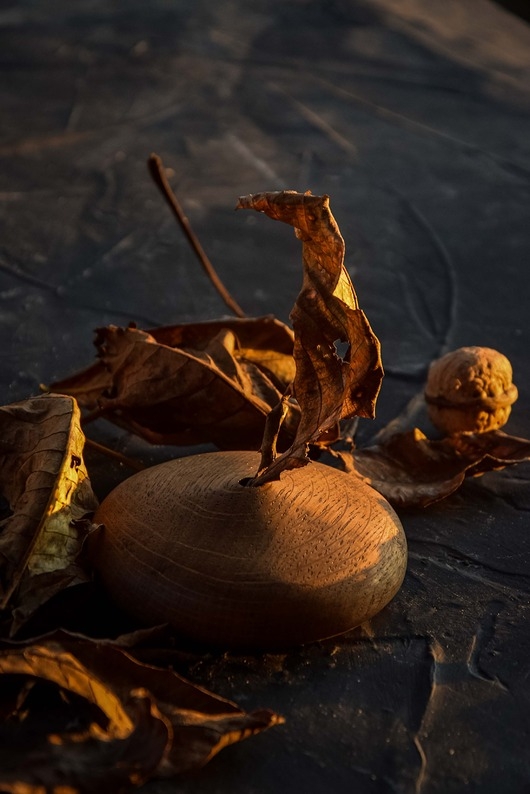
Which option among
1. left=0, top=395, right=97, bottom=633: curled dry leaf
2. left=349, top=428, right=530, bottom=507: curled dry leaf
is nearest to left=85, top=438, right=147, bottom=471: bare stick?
left=0, top=395, right=97, bottom=633: curled dry leaf

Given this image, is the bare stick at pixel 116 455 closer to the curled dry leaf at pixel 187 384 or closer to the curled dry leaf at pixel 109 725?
the curled dry leaf at pixel 187 384

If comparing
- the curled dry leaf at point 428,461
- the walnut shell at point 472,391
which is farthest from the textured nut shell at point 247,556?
the walnut shell at point 472,391

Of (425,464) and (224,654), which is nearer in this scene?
(224,654)

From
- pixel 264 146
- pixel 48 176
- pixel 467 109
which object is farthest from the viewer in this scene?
pixel 467 109

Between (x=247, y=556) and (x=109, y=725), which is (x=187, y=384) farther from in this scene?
(x=109, y=725)

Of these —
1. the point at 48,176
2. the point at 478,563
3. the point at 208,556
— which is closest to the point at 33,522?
the point at 208,556

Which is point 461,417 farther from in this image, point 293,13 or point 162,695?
point 293,13
